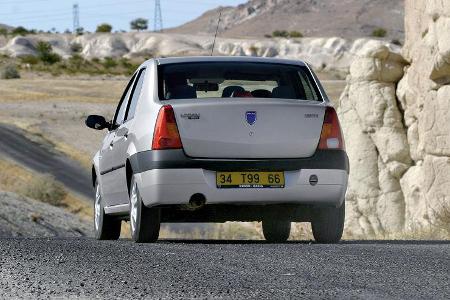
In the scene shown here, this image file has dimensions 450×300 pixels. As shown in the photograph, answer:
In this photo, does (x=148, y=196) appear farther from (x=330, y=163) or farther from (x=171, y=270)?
(x=171, y=270)

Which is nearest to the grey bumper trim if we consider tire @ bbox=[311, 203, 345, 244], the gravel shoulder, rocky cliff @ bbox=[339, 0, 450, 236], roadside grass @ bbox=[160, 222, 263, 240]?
tire @ bbox=[311, 203, 345, 244]

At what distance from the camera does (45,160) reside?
55.2 metres

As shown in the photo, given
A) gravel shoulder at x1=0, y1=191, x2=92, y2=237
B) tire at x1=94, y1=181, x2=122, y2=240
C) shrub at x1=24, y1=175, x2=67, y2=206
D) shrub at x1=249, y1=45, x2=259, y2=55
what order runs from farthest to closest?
shrub at x1=249, y1=45, x2=259, y2=55
shrub at x1=24, y1=175, x2=67, y2=206
gravel shoulder at x1=0, y1=191, x2=92, y2=237
tire at x1=94, y1=181, x2=122, y2=240

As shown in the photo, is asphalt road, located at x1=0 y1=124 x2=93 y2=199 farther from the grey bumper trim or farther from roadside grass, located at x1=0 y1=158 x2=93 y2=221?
the grey bumper trim

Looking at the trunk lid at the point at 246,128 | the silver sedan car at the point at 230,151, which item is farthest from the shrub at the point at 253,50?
the trunk lid at the point at 246,128

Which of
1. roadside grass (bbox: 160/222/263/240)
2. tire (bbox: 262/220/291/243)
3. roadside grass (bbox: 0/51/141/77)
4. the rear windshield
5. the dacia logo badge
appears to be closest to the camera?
the dacia logo badge

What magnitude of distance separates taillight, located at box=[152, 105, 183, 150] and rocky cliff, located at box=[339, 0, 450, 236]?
511 inches

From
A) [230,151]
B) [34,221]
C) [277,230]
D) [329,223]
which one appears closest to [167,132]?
[230,151]

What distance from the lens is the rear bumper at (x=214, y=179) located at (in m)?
11.7

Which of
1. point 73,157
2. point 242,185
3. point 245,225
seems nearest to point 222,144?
point 242,185

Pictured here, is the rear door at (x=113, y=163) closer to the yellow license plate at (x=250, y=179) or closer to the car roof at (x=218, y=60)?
the car roof at (x=218, y=60)

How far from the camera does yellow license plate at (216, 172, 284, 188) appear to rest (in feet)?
38.7

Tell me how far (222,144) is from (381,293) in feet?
13.2

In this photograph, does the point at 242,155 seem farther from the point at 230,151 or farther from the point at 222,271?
the point at 222,271
